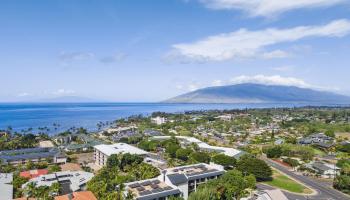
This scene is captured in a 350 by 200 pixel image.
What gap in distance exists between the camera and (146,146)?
100688 millimetres

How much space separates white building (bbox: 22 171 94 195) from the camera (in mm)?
51969

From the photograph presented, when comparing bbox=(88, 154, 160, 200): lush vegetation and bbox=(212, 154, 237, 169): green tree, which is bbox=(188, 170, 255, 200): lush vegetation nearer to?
bbox=(88, 154, 160, 200): lush vegetation

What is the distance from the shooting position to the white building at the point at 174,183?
44906mm

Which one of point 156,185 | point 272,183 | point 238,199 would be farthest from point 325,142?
point 156,185

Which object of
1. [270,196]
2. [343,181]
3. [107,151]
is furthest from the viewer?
[107,151]

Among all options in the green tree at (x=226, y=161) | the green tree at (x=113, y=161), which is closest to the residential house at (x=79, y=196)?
the green tree at (x=113, y=161)

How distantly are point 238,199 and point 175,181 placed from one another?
10.3 metres

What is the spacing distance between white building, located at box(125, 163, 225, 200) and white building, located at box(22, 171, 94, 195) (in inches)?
460

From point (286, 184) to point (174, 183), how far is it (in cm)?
2670

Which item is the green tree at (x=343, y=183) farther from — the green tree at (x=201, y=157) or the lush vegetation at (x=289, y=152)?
the green tree at (x=201, y=157)

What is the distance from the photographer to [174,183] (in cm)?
4916

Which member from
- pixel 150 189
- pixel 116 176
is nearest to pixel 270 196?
pixel 150 189

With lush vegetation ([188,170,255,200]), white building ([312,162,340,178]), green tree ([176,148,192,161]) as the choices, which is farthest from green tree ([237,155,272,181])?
green tree ([176,148,192,161])

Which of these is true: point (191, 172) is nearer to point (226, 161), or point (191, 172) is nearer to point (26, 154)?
point (226, 161)
